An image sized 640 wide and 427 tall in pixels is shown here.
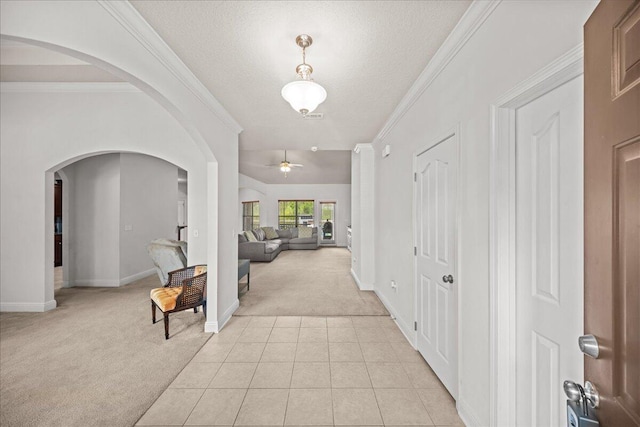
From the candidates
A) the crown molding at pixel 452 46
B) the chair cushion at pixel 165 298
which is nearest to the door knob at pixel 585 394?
the crown molding at pixel 452 46

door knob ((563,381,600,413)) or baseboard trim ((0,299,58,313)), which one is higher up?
door knob ((563,381,600,413))

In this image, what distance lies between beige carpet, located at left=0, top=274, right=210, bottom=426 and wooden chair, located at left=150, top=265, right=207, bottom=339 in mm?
309

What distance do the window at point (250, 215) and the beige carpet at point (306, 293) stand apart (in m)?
4.87

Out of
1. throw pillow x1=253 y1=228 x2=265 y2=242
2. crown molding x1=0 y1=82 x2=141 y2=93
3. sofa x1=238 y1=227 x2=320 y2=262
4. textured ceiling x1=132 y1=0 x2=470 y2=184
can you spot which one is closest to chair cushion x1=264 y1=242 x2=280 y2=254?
sofa x1=238 y1=227 x2=320 y2=262

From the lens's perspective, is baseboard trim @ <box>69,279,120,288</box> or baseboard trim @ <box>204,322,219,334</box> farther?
baseboard trim @ <box>69,279,120,288</box>

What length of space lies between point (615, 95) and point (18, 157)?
5.86 metres

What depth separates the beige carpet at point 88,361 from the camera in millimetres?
1945

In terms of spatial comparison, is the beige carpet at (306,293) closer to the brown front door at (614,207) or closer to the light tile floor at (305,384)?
the light tile floor at (305,384)

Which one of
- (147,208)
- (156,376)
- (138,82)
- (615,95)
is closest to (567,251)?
(615,95)

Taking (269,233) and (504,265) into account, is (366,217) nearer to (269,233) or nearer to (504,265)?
(504,265)

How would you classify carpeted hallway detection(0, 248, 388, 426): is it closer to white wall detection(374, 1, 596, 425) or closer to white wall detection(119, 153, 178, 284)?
white wall detection(119, 153, 178, 284)

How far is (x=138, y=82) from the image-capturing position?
1.99 metres

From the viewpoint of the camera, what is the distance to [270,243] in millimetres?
8359

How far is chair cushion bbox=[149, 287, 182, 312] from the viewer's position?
3.02m
